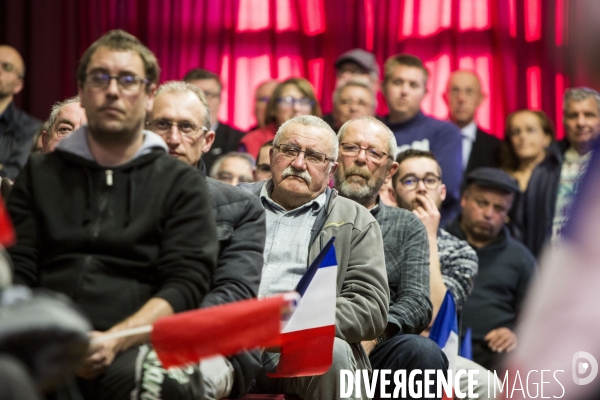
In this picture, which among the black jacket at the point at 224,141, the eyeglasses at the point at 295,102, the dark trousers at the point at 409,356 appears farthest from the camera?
the black jacket at the point at 224,141

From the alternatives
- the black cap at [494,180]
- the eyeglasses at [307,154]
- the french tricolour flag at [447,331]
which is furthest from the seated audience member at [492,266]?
the eyeglasses at [307,154]

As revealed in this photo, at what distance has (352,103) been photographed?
14.7ft

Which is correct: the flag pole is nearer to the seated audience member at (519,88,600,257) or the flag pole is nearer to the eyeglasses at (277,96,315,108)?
the eyeglasses at (277,96,315,108)

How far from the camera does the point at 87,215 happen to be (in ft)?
6.90

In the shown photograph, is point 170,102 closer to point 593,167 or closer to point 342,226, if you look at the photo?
point 342,226

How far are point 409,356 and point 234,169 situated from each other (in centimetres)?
168

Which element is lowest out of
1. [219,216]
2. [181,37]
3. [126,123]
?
[219,216]

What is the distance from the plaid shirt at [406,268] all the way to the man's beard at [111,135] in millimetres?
1275

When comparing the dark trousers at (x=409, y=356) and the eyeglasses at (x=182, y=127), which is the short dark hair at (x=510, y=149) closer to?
the dark trousers at (x=409, y=356)

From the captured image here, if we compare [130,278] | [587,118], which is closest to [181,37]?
[587,118]

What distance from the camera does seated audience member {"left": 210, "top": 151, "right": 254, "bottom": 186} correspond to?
14.0 feet

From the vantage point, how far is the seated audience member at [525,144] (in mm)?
5203

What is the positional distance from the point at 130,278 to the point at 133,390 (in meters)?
0.26

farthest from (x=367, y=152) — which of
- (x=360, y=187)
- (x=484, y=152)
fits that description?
(x=484, y=152)
